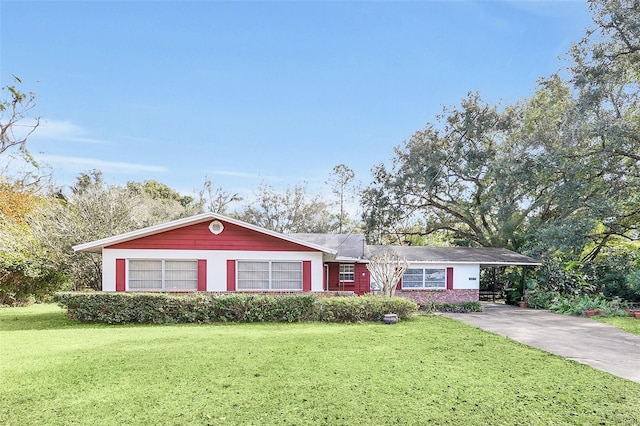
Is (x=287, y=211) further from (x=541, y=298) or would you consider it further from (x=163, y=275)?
(x=541, y=298)

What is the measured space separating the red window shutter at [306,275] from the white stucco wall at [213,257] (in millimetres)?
122

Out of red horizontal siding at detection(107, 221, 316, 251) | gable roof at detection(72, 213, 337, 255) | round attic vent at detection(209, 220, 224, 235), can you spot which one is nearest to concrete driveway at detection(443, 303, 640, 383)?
gable roof at detection(72, 213, 337, 255)

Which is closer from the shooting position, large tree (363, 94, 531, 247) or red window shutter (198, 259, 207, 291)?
red window shutter (198, 259, 207, 291)

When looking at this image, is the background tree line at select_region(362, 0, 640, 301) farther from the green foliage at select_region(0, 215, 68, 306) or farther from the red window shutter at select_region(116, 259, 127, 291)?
the green foliage at select_region(0, 215, 68, 306)

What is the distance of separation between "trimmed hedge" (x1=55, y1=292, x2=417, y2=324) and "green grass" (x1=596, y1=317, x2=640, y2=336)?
648 centimetres

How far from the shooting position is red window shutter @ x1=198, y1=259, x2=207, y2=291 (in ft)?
50.5

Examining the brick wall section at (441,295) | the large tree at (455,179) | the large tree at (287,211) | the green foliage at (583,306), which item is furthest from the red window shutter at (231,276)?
the large tree at (287,211)

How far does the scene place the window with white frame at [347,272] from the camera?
65.7ft

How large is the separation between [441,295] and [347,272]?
15.1 ft

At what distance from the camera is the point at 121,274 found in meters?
14.9

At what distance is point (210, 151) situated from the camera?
99.6 ft

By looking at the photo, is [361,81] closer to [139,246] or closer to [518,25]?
[518,25]

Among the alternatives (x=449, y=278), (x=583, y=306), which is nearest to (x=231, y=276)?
(x=449, y=278)

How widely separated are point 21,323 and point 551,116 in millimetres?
25617
